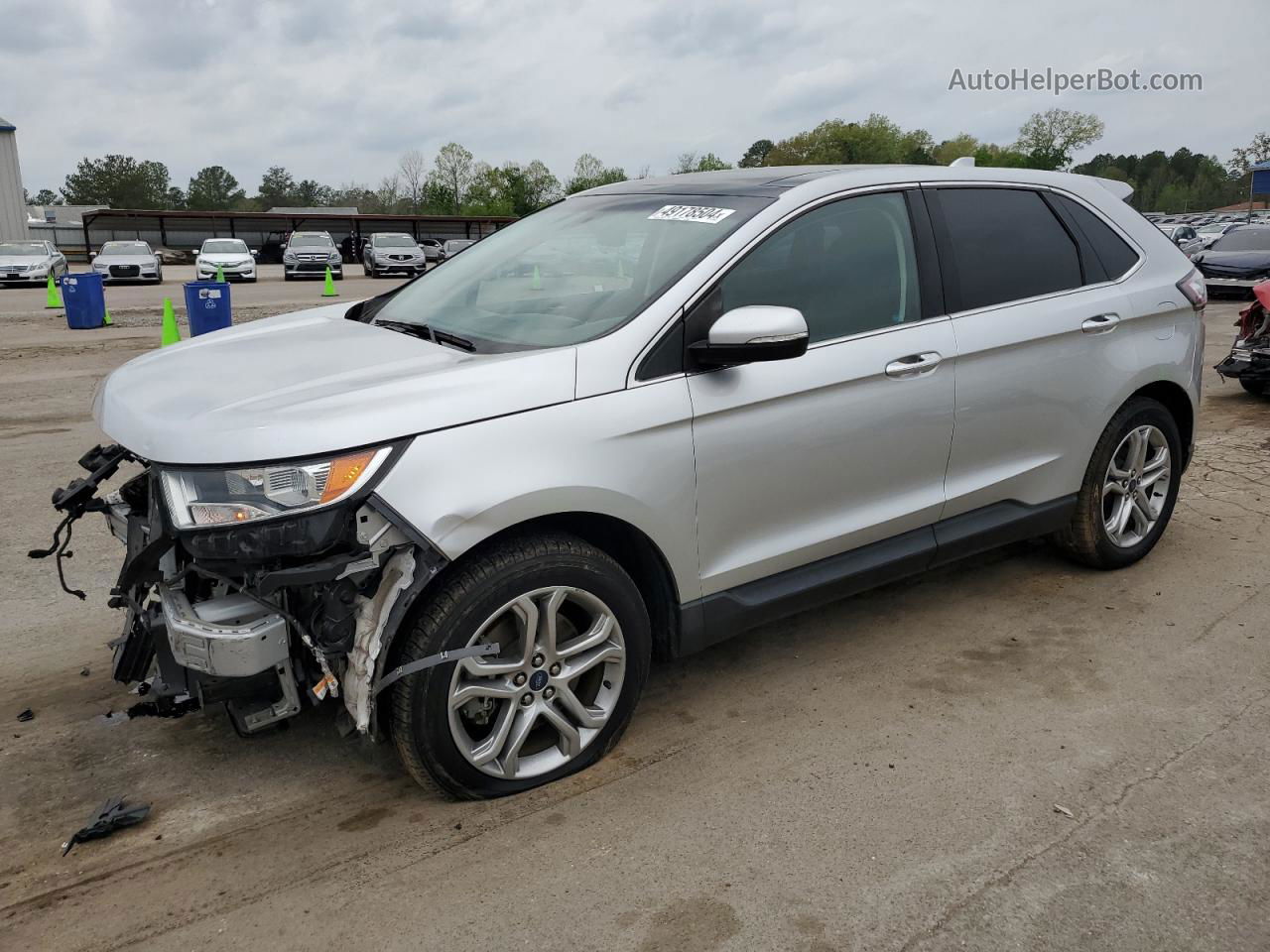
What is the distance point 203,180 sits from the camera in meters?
111

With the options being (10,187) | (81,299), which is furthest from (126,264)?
(10,187)

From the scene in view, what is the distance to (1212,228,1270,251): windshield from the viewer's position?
1869 cm

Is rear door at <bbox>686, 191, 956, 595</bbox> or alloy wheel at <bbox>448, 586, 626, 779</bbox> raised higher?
rear door at <bbox>686, 191, 956, 595</bbox>

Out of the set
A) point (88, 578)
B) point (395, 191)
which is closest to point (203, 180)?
point (395, 191)

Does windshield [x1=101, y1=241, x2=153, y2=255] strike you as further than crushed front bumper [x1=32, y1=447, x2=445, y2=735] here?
Yes

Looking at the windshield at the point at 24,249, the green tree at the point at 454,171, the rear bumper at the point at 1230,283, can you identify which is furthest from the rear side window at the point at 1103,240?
the green tree at the point at 454,171

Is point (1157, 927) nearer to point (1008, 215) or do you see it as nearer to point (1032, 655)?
point (1032, 655)

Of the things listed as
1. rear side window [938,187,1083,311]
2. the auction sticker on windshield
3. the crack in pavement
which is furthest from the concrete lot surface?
the auction sticker on windshield

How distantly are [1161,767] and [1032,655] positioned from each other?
85 centimetres

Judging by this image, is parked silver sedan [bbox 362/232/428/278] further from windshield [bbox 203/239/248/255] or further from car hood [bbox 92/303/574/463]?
car hood [bbox 92/303/574/463]

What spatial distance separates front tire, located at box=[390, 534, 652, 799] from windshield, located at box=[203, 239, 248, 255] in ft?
100

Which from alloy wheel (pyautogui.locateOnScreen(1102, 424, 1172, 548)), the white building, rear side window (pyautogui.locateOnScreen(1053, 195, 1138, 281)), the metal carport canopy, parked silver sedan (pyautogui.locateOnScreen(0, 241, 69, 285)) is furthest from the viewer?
the white building

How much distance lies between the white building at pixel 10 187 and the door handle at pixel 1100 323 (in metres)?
65.6

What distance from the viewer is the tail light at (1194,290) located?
4719 mm
